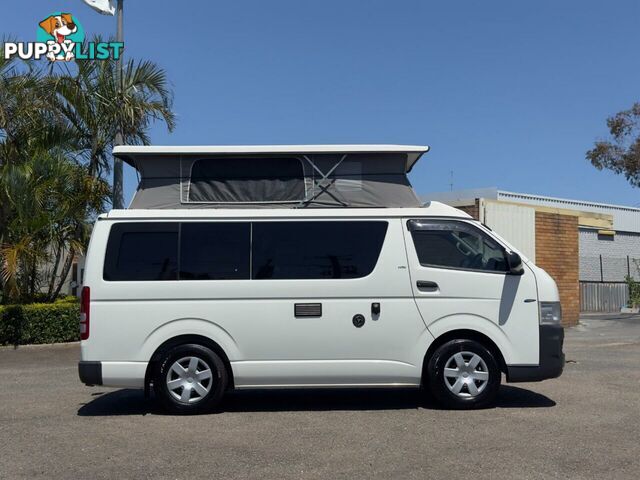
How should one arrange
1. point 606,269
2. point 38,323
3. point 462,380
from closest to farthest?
point 462,380, point 38,323, point 606,269

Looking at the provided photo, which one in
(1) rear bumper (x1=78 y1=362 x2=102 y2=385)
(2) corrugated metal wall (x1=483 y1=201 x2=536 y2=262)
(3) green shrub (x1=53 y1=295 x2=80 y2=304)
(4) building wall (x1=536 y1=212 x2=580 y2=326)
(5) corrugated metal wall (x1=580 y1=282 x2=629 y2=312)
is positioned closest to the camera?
(1) rear bumper (x1=78 y1=362 x2=102 y2=385)

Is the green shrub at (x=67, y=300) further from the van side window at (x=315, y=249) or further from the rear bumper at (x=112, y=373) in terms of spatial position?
the van side window at (x=315, y=249)

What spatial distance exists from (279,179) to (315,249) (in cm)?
103

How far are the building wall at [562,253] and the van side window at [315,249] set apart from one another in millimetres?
11854

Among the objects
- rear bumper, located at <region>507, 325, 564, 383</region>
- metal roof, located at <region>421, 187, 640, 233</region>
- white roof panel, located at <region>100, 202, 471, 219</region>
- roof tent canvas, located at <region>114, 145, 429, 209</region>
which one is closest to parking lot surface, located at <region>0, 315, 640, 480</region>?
rear bumper, located at <region>507, 325, 564, 383</region>

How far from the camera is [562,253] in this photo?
759 inches

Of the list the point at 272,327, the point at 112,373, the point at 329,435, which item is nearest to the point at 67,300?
the point at 112,373

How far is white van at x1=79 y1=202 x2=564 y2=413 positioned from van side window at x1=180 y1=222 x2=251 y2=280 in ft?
0.04

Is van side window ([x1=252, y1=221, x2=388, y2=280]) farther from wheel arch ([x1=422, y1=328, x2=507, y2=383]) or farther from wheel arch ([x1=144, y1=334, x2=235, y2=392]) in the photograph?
wheel arch ([x1=422, y1=328, x2=507, y2=383])

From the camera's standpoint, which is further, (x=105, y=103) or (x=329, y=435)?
(x=105, y=103)

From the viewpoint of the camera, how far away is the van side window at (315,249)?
798cm

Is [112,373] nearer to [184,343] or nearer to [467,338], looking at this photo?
[184,343]

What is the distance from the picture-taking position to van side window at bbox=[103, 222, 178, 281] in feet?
26.0

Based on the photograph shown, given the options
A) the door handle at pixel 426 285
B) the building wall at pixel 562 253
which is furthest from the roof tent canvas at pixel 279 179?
the building wall at pixel 562 253
